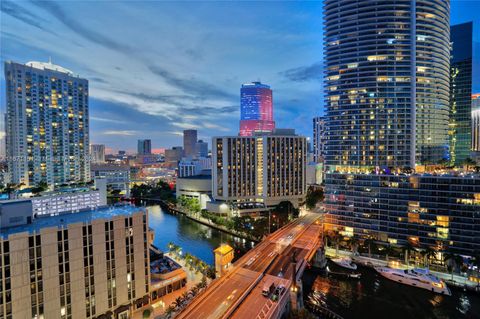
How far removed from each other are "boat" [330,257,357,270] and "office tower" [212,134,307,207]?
151 feet

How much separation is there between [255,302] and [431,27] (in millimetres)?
104401

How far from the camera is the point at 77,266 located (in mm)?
33375

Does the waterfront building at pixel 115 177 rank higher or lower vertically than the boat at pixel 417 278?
higher

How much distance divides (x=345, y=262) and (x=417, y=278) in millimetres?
14057

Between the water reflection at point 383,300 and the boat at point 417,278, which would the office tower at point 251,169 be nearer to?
the water reflection at point 383,300

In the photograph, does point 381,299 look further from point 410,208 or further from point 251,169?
point 251,169

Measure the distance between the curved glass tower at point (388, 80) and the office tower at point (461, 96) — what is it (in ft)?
148

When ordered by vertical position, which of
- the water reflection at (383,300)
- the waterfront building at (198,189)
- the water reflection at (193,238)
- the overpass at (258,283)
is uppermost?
the waterfront building at (198,189)

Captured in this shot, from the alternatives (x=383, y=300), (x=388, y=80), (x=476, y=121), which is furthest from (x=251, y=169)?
(x=476, y=121)

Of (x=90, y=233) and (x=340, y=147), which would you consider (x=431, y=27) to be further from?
(x=90, y=233)

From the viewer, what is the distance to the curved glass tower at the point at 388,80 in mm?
86438

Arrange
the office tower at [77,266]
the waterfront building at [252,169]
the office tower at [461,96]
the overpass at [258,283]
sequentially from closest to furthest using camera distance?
the office tower at [77,266]
the overpass at [258,283]
the waterfront building at [252,169]
the office tower at [461,96]

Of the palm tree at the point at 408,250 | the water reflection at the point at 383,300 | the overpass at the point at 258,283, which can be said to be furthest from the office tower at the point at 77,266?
the palm tree at the point at 408,250

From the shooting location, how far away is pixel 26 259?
29875 mm
